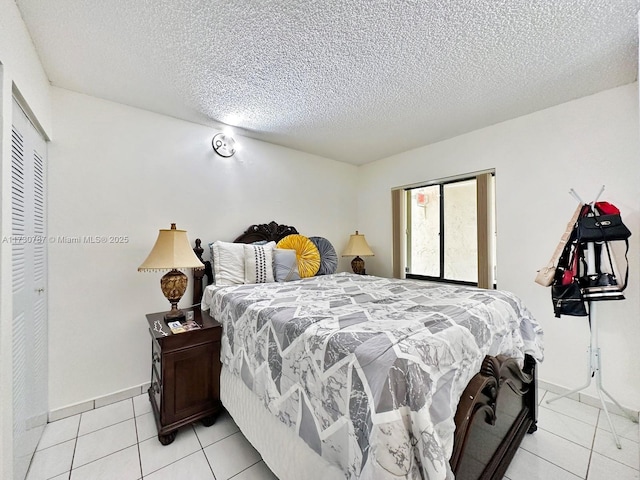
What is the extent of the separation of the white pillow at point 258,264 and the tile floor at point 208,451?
1087mm

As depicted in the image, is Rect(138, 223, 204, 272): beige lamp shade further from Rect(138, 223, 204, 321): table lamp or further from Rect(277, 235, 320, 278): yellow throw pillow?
Rect(277, 235, 320, 278): yellow throw pillow

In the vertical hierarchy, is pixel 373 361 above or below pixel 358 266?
below

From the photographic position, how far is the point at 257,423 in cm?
157

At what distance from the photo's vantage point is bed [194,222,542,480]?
3.04ft

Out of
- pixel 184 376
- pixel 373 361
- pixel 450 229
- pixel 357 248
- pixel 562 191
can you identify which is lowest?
pixel 184 376

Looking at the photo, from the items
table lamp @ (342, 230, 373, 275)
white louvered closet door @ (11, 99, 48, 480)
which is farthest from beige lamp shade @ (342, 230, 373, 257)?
white louvered closet door @ (11, 99, 48, 480)

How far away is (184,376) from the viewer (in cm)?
182

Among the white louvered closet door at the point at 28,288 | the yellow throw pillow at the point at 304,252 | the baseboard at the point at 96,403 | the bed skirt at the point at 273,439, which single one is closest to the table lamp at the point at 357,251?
the yellow throw pillow at the point at 304,252

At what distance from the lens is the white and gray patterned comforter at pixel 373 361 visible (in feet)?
2.98

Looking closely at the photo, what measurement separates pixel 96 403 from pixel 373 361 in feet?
7.83

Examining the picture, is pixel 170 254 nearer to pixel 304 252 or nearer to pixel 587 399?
pixel 304 252

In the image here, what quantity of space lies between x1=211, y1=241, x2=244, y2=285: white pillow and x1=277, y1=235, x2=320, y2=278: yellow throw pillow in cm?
58

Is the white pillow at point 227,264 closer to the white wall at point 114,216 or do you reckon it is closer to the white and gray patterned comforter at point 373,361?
the white wall at point 114,216

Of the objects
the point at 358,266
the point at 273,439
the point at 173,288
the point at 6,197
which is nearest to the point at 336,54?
the point at 6,197
